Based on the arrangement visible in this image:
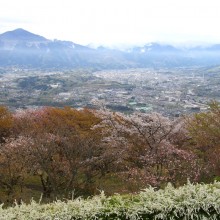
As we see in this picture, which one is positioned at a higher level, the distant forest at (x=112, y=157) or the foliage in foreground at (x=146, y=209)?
the foliage in foreground at (x=146, y=209)

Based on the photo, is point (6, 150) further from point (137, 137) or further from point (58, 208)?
point (58, 208)

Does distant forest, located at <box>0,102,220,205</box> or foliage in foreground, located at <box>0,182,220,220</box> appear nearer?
foliage in foreground, located at <box>0,182,220,220</box>

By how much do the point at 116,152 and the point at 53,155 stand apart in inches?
145

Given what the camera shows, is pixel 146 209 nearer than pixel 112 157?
Yes

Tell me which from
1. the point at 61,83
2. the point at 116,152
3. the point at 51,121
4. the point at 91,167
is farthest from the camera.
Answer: the point at 61,83

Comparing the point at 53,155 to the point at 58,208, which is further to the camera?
the point at 53,155

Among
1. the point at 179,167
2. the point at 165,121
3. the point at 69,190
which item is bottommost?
the point at 69,190

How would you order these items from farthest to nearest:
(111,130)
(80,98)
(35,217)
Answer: (80,98)
(111,130)
(35,217)

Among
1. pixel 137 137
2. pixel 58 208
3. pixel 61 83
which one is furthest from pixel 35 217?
pixel 61 83

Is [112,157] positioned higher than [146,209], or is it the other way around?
[146,209]

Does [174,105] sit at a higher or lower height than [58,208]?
lower

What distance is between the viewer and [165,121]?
19.1 m

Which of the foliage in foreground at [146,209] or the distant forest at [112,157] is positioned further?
the distant forest at [112,157]

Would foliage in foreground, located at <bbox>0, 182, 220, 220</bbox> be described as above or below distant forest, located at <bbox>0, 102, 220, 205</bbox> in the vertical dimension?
above
